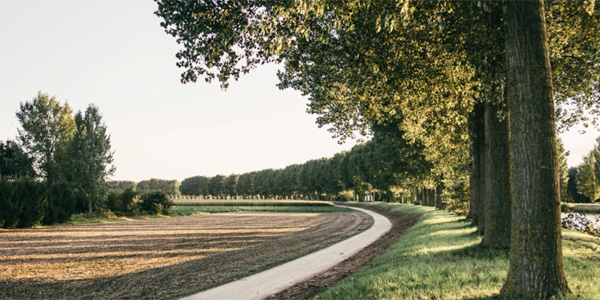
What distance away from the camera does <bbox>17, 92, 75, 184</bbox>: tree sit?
54281mm

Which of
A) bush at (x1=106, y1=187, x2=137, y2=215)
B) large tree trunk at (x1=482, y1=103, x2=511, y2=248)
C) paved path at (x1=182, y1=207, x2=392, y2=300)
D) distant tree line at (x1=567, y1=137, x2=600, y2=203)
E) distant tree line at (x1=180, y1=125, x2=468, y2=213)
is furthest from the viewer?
distant tree line at (x1=567, y1=137, x2=600, y2=203)

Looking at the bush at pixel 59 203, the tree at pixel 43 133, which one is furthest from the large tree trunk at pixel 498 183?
the tree at pixel 43 133

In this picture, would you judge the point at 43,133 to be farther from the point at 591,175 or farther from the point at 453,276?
the point at 591,175

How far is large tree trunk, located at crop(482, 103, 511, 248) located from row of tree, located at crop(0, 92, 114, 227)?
39678mm

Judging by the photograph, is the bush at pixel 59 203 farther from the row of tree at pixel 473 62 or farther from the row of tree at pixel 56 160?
the row of tree at pixel 473 62

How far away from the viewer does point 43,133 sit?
54656 mm

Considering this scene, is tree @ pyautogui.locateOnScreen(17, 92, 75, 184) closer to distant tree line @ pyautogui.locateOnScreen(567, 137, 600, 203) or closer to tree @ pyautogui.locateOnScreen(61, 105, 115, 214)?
tree @ pyautogui.locateOnScreen(61, 105, 115, 214)

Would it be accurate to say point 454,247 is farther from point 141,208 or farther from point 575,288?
point 141,208

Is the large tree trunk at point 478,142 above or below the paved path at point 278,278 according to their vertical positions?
above

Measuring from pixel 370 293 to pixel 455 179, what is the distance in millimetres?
19966

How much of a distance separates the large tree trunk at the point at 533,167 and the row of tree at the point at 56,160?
40.9 meters

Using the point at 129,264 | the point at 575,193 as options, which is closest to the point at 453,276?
the point at 129,264

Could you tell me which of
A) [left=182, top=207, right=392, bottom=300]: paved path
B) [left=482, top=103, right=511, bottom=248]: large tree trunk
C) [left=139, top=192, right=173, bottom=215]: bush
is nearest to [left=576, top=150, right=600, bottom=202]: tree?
[left=182, top=207, right=392, bottom=300]: paved path

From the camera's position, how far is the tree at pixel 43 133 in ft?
178
